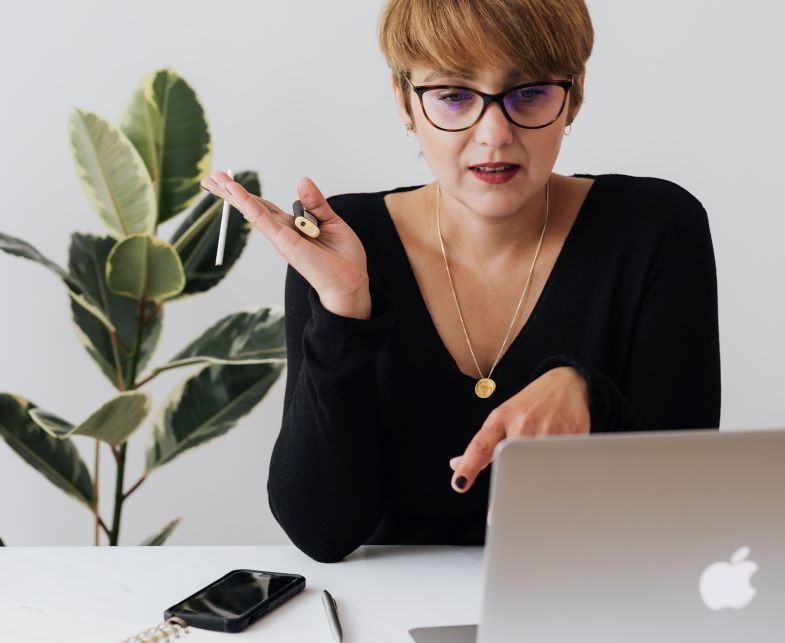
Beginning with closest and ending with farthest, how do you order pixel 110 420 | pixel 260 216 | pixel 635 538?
pixel 635 538 → pixel 260 216 → pixel 110 420

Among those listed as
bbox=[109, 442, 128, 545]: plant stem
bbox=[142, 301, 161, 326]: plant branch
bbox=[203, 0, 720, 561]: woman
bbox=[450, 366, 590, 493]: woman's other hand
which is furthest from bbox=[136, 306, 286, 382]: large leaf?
bbox=[450, 366, 590, 493]: woman's other hand

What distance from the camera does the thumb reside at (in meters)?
1.18

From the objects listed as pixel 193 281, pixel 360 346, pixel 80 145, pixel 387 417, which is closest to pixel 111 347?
pixel 193 281

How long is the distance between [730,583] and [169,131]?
1.58m

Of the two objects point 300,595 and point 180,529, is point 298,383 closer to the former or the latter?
point 300,595

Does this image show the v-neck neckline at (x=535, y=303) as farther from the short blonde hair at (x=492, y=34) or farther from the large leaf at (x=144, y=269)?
the large leaf at (x=144, y=269)

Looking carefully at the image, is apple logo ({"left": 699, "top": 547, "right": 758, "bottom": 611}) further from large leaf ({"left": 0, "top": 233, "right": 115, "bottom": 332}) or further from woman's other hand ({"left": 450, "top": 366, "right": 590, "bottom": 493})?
large leaf ({"left": 0, "top": 233, "right": 115, "bottom": 332})

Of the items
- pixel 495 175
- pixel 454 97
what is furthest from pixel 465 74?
pixel 495 175

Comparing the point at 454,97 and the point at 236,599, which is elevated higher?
the point at 454,97

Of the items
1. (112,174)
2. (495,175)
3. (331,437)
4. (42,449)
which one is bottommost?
(42,449)

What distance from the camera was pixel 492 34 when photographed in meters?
1.17

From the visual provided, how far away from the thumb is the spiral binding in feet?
1.67

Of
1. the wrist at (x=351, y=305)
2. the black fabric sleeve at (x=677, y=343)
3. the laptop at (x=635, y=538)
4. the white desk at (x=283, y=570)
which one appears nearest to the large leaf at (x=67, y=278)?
the white desk at (x=283, y=570)

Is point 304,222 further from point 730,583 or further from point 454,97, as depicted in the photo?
point 730,583
